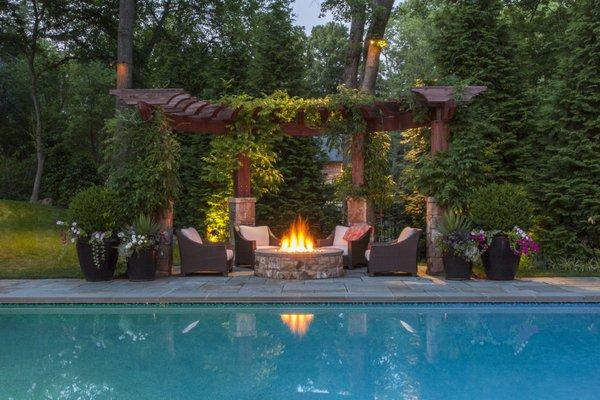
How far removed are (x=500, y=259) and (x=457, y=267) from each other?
2.26 ft

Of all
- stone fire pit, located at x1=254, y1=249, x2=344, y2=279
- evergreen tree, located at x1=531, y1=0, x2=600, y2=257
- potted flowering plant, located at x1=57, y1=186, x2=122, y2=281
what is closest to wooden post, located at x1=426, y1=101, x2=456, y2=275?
stone fire pit, located at x1=254, y1=249, x2=344, y2=279

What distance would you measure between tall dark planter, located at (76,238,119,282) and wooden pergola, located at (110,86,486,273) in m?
2.28

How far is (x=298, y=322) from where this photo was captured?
6.93m

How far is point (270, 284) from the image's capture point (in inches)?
357

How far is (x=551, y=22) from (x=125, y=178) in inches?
541

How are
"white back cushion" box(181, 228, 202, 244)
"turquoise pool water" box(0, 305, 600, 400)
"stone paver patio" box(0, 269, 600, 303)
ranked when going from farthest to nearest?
"white back cushion" box(181, 228, 202, 244)
"stone paver patio" box(0, 269, 600, 303)
"turquoise pool water" box(0, 305, 600, 400)

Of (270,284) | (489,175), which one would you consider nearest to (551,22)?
(489,175)

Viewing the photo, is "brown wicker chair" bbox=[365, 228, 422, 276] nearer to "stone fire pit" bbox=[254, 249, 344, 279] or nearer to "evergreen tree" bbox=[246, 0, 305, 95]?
"stone fire pit" bbox=[254, 249, 344, 279]

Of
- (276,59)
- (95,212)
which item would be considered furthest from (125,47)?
(95,212)

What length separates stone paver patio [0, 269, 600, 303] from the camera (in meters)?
7.84

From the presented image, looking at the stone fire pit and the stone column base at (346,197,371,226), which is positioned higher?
the stone column base at (346,197,371,226)

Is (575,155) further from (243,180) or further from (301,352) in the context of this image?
(301,352)

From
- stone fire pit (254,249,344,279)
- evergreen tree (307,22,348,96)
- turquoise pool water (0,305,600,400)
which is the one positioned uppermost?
evergreen tree (307,22,348,96)

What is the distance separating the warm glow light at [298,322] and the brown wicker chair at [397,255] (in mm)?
2938
